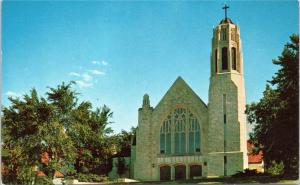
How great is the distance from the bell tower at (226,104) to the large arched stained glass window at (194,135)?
1526 millimetres

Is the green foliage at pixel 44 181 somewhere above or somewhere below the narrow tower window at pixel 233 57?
below

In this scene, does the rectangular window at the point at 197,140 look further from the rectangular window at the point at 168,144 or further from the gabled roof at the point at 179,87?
the gabled roof at the point at 179,87

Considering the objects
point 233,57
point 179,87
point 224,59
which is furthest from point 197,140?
point 233,57

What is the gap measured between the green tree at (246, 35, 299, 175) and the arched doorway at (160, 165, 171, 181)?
12285 millimetres

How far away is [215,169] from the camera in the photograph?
42.7 metres

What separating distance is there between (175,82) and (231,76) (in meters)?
6.31

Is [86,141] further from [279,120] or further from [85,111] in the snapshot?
[279,120]

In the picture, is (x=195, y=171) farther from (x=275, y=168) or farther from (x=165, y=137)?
(x=275, y=168)

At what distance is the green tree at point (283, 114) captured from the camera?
2950 centimetres

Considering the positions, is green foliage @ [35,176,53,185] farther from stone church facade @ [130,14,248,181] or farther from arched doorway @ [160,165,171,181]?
arched doorway @ [160,165,171,181]

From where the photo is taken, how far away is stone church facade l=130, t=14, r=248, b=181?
43.1m

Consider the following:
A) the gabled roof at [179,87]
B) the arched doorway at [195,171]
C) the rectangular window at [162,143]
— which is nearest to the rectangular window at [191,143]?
the arched doorway at [195,171]

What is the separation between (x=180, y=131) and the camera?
149 ft

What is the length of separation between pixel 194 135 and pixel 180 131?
1.53 metres
